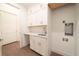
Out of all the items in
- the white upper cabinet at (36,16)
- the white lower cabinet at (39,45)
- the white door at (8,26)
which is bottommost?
the white lower cabinet at (39,45)

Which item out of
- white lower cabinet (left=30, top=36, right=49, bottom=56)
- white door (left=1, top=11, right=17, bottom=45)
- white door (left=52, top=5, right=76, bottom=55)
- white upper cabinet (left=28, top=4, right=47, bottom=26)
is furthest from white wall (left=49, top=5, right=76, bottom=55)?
white door (left=1, top=11, right=17, bottom=45)

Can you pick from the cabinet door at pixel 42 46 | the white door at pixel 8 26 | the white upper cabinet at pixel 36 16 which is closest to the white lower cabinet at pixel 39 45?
the cabinet door at pixel 42 46

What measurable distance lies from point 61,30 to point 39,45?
774mm

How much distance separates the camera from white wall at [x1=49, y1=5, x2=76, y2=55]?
1996 millimetres

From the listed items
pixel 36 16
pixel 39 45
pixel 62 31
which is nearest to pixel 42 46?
pixel 39 45

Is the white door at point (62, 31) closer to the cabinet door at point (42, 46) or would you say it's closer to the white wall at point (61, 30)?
the white wall at point (61, 30)

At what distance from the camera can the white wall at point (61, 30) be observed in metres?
2.00

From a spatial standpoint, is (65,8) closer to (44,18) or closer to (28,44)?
(44,18)

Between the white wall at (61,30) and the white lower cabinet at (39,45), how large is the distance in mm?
361

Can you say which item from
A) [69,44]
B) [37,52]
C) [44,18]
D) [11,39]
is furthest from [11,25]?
[69,44]

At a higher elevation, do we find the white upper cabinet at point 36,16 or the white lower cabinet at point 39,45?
the white upper cabinet at point 36,16

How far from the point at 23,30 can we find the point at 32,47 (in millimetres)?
711

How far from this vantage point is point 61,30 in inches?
88.2

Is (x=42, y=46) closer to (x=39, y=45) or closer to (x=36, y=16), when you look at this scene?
(x=39, y=45)
